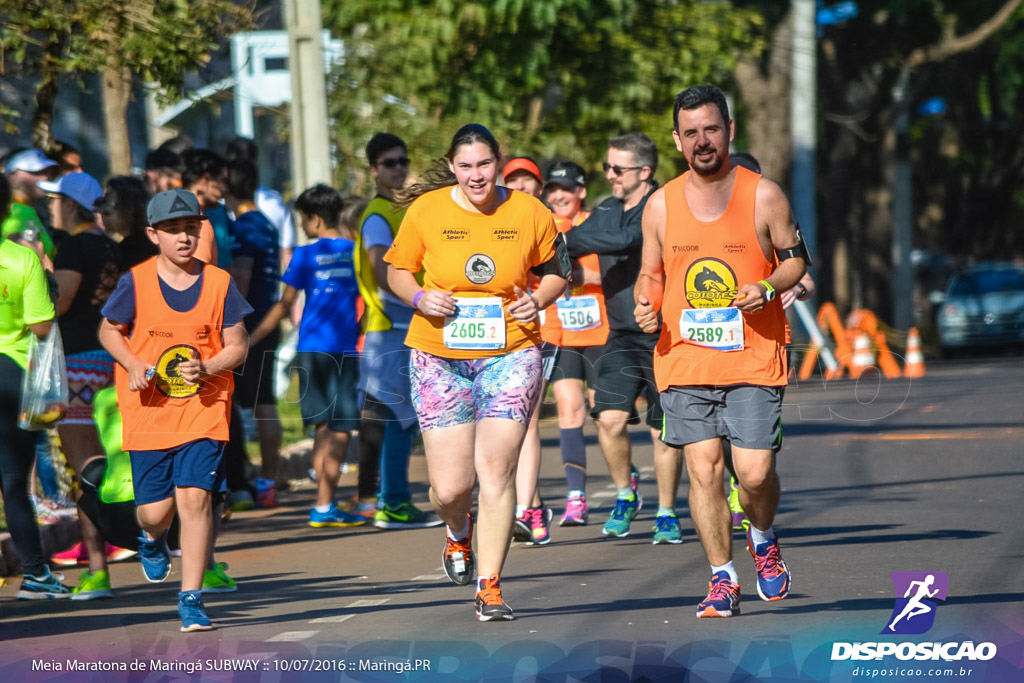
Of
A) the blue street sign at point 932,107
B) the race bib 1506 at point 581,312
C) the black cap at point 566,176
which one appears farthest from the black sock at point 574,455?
the blue street sign at point 932,107

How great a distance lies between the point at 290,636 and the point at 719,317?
2110 millimetres

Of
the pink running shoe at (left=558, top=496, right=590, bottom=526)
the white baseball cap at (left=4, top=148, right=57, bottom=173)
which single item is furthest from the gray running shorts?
the white baseball cap at (left=4, top=148, right=57, bottom=173)

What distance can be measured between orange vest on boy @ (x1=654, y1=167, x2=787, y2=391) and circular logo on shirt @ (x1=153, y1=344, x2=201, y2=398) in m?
1.93

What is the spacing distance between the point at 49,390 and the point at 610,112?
475 inches

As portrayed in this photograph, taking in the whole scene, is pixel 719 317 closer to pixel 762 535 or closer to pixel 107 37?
pixel 762 535

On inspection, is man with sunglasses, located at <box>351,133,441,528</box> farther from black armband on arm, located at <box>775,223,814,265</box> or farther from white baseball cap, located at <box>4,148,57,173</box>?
black armband on arm, located at <box>775,223,814,265</box>

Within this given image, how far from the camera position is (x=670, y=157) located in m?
19.3

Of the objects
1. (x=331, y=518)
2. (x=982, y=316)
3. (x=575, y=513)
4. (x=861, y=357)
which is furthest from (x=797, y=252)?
(x=982, y=316)

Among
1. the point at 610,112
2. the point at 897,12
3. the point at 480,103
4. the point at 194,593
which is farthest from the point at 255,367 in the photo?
the point at 897,12

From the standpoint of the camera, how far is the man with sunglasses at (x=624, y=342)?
8.65 meters

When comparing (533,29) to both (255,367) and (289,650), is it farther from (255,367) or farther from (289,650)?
(289,650)

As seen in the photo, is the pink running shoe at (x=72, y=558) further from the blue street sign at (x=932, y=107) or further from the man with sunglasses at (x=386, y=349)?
the blue street sign at (x=932, y=107)

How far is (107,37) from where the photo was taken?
1009 centimetres

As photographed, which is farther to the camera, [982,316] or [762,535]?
[982,316]
